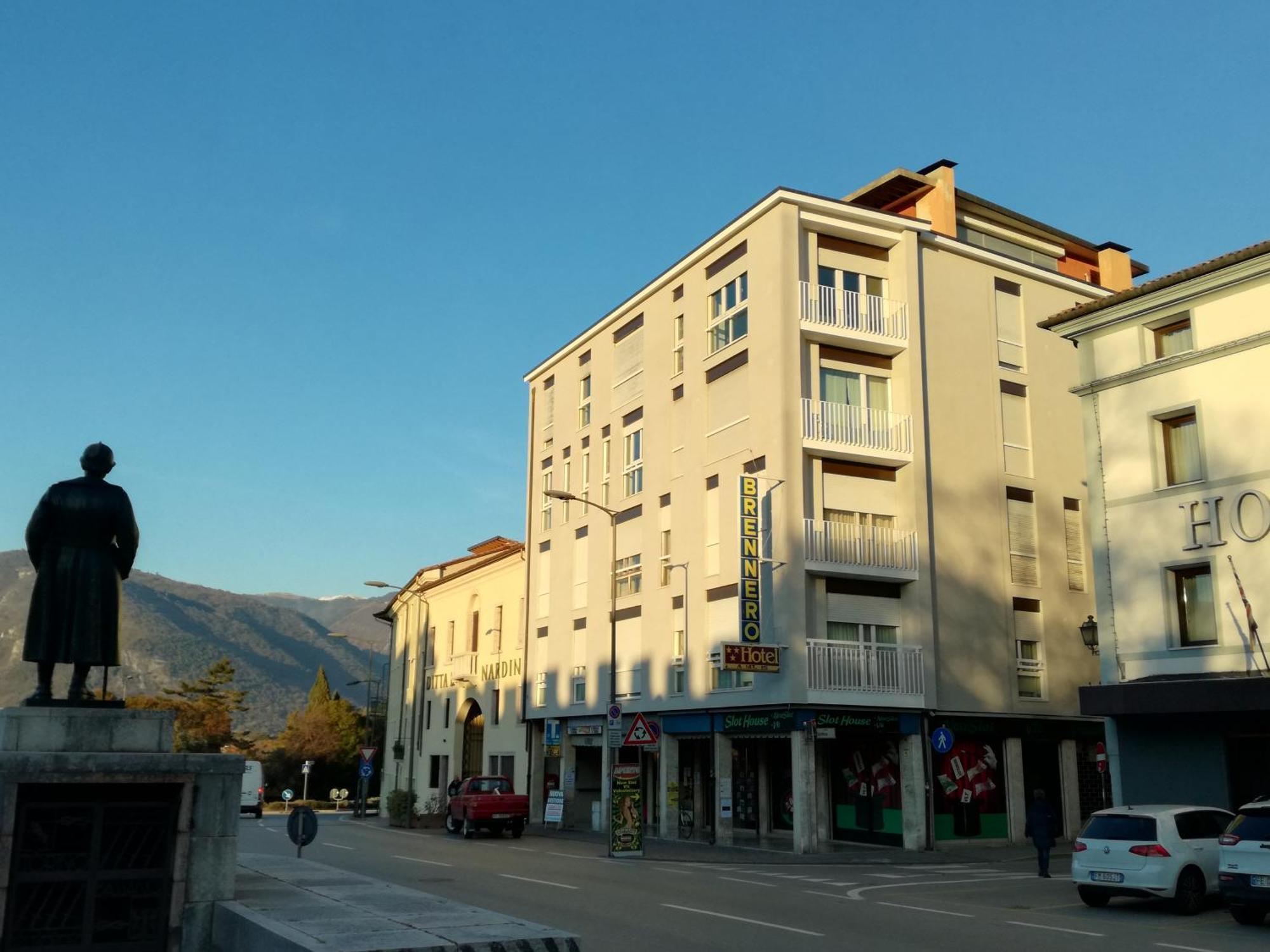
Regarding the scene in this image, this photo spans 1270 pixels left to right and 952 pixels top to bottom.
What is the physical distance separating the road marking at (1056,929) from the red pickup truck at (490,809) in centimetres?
2203

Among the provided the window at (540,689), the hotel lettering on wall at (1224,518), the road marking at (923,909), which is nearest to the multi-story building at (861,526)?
the window at (540,689)

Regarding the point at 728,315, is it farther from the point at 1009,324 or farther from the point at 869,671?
the point at 869,671

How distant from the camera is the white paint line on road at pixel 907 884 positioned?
→ 19016mm

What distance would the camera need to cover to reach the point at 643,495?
3697 centimetres

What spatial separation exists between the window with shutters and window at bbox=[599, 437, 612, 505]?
1332 centimetres

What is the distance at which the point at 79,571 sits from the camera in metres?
10.6

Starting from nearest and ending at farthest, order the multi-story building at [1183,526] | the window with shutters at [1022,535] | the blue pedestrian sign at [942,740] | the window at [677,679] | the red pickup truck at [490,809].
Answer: the multi-story building at [1183,526] < the blue pedestrian sign at [942,740] < the window with shutters at [1022,535] < the window at [677,679] < the red pickup truck at [490,809]

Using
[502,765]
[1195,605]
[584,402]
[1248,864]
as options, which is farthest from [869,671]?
[502,765]

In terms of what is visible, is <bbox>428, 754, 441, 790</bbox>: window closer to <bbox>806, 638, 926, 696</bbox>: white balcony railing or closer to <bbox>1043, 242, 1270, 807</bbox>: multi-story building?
<bbox>806, 638, 926, 696</bbox>: white balcony railing

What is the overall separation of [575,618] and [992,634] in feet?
48.7

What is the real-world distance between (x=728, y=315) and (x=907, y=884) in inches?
701

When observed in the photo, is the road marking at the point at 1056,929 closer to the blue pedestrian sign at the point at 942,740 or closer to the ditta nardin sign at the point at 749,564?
the blue pedestrian sign at the point at 942,740

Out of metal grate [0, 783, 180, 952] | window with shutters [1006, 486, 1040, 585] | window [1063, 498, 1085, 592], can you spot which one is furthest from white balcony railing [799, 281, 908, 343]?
metal grate [0, 783, 180, 952]

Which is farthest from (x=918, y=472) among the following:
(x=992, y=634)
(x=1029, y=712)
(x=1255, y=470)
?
(x=1255, y=470)
